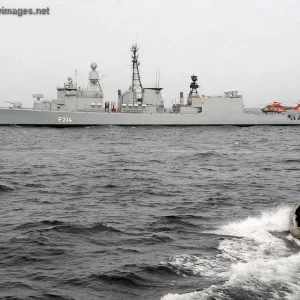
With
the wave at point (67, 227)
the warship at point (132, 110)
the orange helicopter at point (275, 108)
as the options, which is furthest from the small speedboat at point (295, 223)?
the orange helicopter at point (275, 108)

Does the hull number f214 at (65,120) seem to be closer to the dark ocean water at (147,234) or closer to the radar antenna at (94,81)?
the radar antenna at (94,81)

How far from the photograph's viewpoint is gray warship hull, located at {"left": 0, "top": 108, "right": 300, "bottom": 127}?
62.3 meters

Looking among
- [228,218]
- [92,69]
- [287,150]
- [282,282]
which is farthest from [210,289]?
[92,69]

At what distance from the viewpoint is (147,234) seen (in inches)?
450

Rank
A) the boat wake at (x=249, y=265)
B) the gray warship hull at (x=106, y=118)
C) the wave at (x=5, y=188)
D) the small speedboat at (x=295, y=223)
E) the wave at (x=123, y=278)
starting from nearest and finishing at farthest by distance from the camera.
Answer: the boat wake at (x=249, y=265), the wave at (x=123, y=278), the small speedboat at (x=295, y=223), the wave at (x=5, y=188), the gray warship hull at (x=106, y=118)

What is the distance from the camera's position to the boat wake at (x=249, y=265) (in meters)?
7.84

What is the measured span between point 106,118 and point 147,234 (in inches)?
2080

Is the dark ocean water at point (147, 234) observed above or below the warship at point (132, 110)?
below

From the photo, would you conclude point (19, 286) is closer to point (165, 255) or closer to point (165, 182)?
point (165, 255)

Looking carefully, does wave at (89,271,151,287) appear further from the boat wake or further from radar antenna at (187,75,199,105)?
radar antenna at (187,75,199,105)

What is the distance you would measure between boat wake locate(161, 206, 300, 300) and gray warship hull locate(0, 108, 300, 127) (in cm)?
5213

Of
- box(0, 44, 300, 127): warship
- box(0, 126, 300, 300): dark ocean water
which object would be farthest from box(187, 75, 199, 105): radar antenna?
box(0, 126, 300, 300): dark ocean water

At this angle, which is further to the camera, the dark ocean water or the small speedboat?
the small speedboat

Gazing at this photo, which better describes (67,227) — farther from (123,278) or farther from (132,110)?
(132,110)
